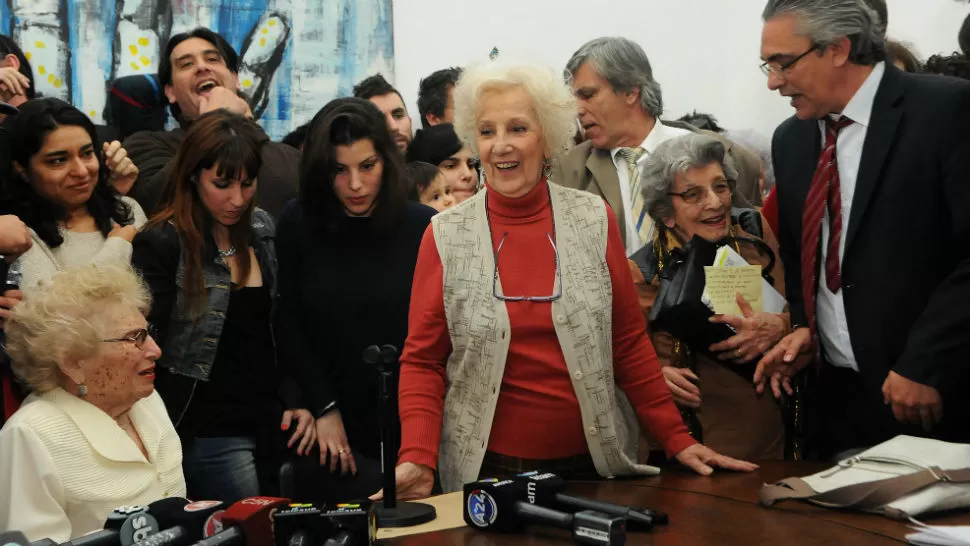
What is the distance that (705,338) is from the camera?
2879mm

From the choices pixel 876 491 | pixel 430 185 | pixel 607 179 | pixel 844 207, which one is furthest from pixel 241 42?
pixel 876 491

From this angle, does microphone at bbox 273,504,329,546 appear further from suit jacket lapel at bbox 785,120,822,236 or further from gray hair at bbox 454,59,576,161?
suit jacket lapel at bbox 785,120,822,236

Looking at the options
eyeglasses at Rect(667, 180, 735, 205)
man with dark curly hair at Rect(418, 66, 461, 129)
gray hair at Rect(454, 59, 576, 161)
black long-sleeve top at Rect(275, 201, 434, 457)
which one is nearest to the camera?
gray hair at Rect(454, 59, 576, 161)

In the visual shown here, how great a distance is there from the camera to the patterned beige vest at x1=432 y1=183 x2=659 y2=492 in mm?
2484

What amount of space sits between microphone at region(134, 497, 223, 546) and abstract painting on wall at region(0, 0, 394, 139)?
3.00m

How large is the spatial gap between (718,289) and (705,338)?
14 cm

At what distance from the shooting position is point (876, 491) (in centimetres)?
216

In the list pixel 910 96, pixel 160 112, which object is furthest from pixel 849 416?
pixel 160 112

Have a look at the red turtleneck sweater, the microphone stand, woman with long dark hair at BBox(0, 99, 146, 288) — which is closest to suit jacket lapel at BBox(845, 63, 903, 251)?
the red turtleneck sweater

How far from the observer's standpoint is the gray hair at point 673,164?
3.01 m

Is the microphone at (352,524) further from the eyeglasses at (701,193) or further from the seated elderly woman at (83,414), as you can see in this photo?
the eyeglasses at (701,193)

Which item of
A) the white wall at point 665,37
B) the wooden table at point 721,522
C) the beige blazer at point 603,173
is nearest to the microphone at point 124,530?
the wooden table at point 721,522

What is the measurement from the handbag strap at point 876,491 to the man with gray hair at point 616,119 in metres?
1.71

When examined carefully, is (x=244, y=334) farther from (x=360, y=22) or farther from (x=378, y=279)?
(x=360, y=22)
